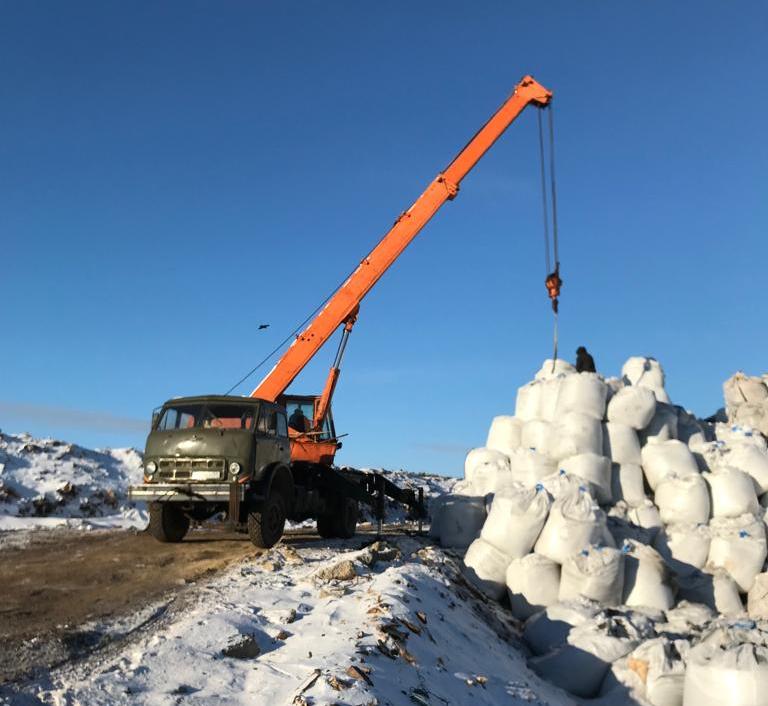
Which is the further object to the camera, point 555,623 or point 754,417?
point 754,417

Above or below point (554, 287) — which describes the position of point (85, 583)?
below

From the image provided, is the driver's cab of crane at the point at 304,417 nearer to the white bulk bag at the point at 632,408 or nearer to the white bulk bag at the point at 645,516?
the white bulk bag at the point at 632,408

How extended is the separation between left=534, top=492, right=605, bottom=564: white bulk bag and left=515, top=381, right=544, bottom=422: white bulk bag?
3427 millimetres

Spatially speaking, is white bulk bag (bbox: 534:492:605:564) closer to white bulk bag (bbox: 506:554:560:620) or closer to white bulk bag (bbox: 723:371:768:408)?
white bulk bag (bbox: 506:554:560:620)

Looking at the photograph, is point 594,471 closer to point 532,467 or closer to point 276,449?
point 532,467

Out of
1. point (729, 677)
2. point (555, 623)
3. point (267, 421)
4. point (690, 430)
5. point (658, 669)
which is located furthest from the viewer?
point (690, 430)

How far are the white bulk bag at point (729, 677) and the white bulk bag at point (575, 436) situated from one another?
5.12 m

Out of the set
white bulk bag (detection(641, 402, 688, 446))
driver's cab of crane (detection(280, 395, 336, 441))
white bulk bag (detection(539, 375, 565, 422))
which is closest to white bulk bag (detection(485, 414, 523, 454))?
white bulk bag (detection(539, 375, 565, 422))

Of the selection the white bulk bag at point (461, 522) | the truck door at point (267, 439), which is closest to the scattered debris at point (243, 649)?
the truck door at point (267, 439)

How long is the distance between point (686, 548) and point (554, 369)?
4.33 m

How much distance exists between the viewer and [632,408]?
456 inches

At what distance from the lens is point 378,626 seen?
514 centimetres

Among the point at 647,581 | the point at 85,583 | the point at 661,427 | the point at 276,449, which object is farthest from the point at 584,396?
the point at 85,583

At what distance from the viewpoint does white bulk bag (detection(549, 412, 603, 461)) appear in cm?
1109
